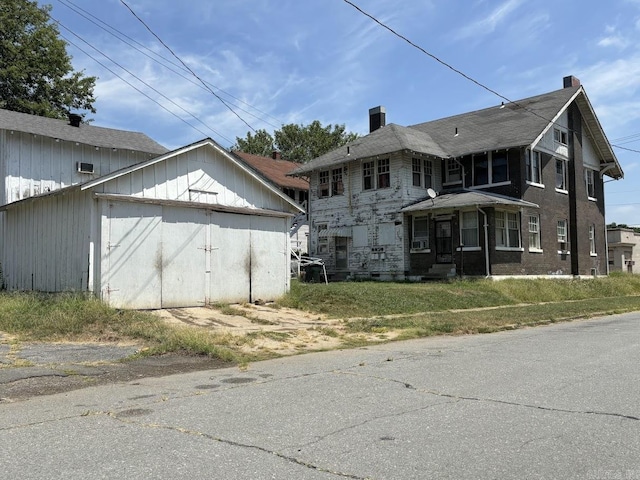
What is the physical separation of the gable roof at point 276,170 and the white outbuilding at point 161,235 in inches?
759

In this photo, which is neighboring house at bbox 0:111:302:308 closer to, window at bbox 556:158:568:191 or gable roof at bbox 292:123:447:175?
gable roof at bbox 292:123:447:175

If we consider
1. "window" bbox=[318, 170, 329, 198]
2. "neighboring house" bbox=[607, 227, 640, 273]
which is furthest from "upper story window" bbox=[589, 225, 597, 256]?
"window" bbox=[318, 170, 329, 198]

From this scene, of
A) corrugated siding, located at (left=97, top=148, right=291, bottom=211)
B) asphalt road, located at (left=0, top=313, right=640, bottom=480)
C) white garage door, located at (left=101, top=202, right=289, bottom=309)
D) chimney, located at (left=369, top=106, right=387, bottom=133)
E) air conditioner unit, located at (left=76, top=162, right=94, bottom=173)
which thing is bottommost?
asphalt road, located at (left=0, top=313, right=640, bottom=480)

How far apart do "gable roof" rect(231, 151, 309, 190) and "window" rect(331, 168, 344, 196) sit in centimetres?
712

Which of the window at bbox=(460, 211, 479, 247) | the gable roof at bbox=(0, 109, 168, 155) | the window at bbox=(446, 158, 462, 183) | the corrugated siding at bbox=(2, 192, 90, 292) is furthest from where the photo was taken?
the window at bbox=(446, 158, 462, 183)

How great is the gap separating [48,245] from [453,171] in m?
19.3

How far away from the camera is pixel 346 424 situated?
5438 mm

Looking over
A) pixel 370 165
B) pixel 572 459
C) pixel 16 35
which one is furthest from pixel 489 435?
pixel 16 35

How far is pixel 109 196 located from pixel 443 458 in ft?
38.4

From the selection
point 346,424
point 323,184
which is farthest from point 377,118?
point 346,424

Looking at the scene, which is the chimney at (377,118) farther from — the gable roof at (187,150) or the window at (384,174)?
the gable roof at (187,150)

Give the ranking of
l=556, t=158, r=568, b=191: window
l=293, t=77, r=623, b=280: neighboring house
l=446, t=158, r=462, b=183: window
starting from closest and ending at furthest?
1. l=293, t=77, r=623, b=280: neighboring house
2. l=446, t=158, r=462, b=183: window
3. l=556, t=158, r=568, b=191: window

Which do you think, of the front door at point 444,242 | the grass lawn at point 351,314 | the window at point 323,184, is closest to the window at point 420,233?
the front door at point 444,242

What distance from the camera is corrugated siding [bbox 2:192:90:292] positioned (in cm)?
1445
